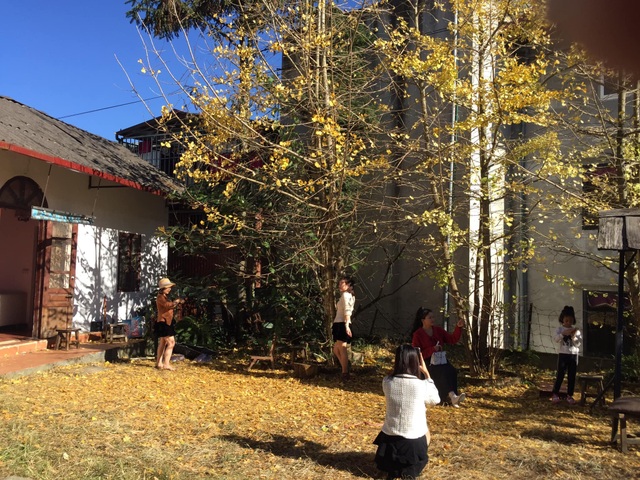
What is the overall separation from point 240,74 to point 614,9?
8.45 metres

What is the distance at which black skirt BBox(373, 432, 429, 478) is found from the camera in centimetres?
446

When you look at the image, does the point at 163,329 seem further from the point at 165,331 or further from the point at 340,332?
the point at 340,332

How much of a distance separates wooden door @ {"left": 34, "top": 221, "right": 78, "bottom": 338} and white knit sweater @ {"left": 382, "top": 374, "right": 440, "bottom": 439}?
8.09 m

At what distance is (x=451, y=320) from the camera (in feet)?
38.2

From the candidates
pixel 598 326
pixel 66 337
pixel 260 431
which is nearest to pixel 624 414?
pixel 260 431

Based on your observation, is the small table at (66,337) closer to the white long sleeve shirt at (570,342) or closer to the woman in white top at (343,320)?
the woman in white top at (343,320)

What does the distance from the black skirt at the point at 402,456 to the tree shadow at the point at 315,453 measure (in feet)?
0.75

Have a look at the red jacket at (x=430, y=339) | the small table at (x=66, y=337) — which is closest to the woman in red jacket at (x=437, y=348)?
the red jacket at (x=430, y=339)

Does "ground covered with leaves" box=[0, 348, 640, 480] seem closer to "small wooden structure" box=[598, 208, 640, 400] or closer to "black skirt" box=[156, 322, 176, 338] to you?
"black skirt" box=[156, 322, 176, 338]

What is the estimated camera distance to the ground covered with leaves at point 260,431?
467 centimetres

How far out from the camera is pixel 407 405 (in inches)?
181

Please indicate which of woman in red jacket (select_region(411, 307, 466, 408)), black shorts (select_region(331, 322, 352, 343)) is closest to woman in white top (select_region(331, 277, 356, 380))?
black shorts (select_region(331, 322, 352, 343))

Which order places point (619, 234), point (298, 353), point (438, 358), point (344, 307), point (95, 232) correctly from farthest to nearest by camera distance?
1. point (95, 232)
2. point (298, 353)
3. point (344, 307)
4. point (438, 358)
5. point (619, 234)

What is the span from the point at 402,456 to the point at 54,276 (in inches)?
337
